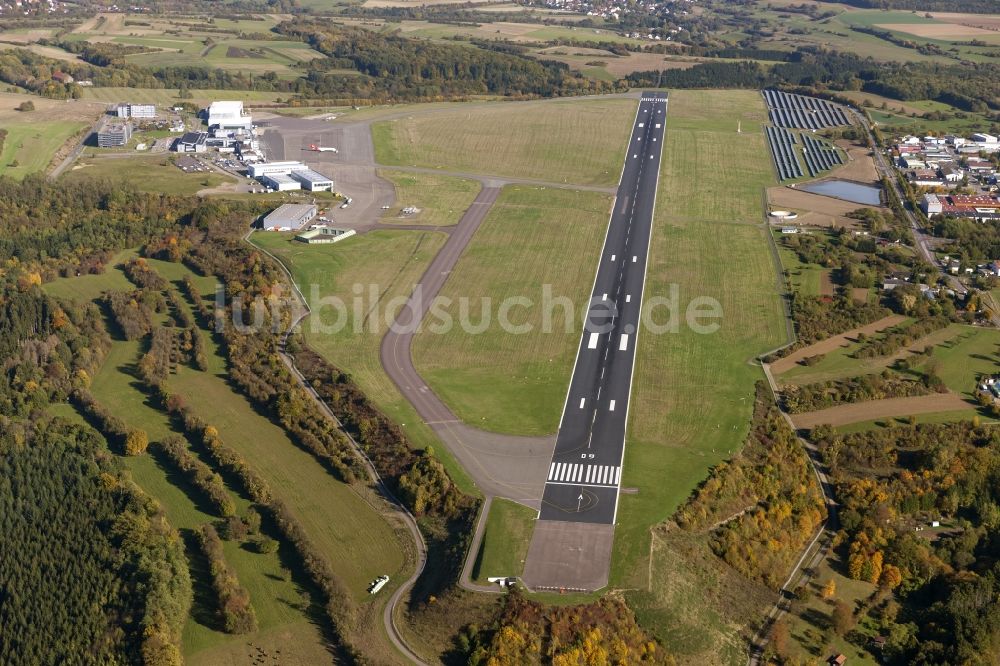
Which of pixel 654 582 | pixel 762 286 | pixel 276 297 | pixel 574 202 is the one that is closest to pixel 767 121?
pixel 574 202

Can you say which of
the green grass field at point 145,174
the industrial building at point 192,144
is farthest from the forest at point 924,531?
the industrial building at point 192,144

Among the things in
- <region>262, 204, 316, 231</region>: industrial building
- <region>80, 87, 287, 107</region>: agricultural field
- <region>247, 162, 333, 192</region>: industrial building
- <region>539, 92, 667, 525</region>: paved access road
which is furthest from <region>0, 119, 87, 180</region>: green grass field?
<region>539, 92, 667, 525</region>: paved access road

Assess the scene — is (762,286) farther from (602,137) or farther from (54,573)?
(54,573)

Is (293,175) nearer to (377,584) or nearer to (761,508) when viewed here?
(377,584)

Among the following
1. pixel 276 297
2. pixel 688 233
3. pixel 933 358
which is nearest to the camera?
pixel 933 358

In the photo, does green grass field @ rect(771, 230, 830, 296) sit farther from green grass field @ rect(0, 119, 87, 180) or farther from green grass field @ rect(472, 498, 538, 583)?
green grass field @ rect(0, 119, 87, 180)

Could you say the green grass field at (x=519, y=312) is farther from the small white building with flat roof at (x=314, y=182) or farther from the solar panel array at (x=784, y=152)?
the solar panel array at (x=784, y=152)

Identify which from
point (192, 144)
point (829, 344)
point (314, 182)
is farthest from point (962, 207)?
point (192, 144)
